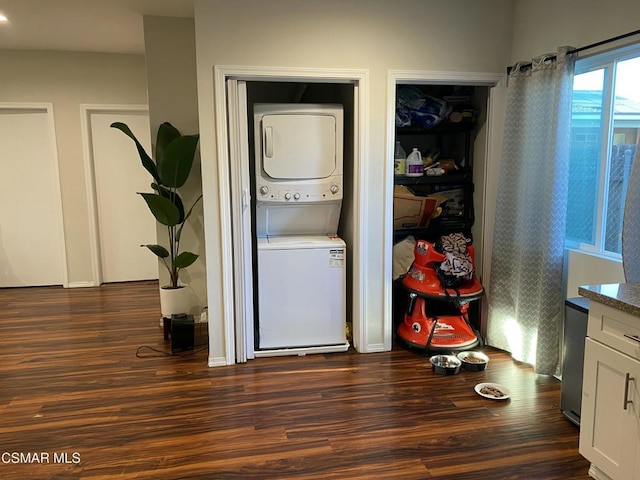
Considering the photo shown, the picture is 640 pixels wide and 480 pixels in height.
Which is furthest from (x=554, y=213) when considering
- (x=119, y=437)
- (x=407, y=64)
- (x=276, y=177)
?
(x=119, y=437)

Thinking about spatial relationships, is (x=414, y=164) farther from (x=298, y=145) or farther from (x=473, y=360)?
(x=473, y=360)

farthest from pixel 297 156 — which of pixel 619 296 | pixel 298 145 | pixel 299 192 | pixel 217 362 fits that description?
pixel 619 296

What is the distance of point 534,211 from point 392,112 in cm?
110

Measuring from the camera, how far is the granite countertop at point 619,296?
1.79 m

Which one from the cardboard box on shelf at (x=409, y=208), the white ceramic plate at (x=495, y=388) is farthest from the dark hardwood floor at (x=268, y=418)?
the cardboard box on shelf at (x=409, y=208)

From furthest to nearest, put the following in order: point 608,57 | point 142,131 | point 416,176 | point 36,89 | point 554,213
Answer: point 142,131 < point 36,89 < point 416,176 < point 554,213 < point 608,57

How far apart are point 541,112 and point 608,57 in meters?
0.44

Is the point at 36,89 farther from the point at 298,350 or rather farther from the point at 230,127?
the point at 298,350

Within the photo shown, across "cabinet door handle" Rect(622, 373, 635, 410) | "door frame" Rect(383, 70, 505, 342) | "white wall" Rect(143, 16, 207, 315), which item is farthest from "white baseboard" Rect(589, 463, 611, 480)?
"white wall" Rect(143, 16, 207, 315)

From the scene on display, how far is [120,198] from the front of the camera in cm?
543

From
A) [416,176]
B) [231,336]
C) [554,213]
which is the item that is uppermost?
[416,176]

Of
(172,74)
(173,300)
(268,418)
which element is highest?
(172,74)

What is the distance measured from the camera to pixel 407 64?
323 centimetres

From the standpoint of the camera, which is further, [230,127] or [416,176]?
[416,176]
